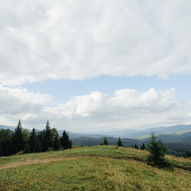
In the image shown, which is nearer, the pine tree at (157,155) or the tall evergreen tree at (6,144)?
the pine tree at (157,155)

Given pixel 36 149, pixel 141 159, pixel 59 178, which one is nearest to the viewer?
pixel 59 178

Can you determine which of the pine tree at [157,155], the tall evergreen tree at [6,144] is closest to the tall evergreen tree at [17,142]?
the tall evergreen tree at [6,144]

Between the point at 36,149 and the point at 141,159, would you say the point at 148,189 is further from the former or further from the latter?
the point at 36,149

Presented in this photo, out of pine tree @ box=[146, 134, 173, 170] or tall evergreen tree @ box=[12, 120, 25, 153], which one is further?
tall evergreen tree @ box=[12, 120, 25, 153]

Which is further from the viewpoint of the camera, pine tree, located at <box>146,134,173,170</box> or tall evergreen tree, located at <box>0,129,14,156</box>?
tall evergreen tree, located at <box>0,129,14,156</box>

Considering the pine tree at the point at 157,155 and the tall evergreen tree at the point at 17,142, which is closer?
the pine tree at the point at 157,155

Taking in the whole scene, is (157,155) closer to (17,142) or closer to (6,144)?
(17,142)

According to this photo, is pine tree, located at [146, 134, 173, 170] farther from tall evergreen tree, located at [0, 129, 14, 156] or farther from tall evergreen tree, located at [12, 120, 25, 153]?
tall evergreen tree, located at [0, 129, 14, 156]

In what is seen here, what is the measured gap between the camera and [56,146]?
52500 mm

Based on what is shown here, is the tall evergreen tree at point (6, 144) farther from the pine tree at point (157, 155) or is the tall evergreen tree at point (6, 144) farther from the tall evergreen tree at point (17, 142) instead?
the pine tree at point (157, 155)

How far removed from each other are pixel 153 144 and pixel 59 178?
14467 mm

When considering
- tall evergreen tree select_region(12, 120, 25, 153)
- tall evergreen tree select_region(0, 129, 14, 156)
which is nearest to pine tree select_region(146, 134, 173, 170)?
tall evergreen tree select_region(12, 120, 25, 153)

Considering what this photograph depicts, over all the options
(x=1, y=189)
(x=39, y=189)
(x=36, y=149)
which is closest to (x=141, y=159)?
(x=39, y=189)

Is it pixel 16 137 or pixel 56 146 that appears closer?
pixel 56 146
